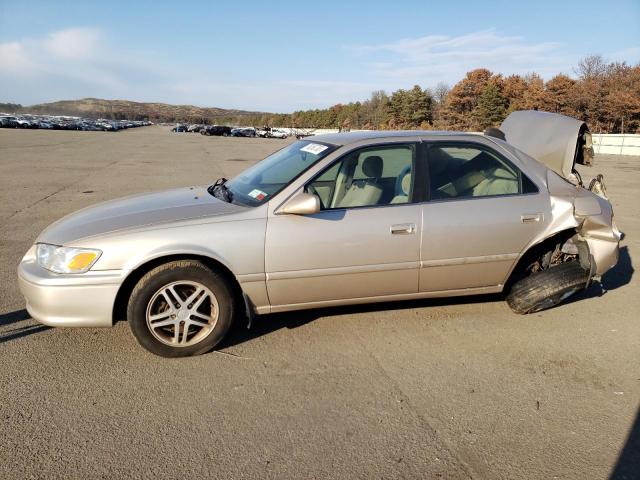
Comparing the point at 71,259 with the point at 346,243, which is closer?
the point at 71,259

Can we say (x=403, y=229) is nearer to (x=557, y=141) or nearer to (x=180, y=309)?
(x=180, y=309)

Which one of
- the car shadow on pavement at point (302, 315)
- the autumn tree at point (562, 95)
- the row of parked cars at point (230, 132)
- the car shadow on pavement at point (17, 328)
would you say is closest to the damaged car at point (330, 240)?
the car shadow on pavement at point (302, 315)

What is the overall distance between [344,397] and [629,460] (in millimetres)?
1522

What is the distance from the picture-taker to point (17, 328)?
12.3ft

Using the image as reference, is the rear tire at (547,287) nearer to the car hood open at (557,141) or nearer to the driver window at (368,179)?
the car hood open at (557,141)

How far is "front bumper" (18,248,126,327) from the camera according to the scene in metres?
3.18

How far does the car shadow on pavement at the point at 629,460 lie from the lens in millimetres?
2324

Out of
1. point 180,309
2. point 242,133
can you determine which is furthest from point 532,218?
point 242,133

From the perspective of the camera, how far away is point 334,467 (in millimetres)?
2352

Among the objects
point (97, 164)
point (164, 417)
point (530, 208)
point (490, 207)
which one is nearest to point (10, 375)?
point (164, 417)

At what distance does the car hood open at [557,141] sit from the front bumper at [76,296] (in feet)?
13.0

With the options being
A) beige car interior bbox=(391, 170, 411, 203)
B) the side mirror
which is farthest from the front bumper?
beige car interior bbox=(391, 170, 411, 203)

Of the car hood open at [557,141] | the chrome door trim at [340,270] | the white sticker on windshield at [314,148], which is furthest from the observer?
the car hood open at [557,141]

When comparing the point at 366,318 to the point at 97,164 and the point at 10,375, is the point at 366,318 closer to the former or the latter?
the point at 10,375
